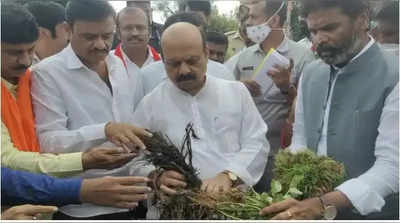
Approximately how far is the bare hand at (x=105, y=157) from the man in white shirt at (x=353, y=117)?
2.40ft

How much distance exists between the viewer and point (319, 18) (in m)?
2.36

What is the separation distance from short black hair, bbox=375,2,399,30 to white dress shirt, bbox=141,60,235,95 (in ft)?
3.40

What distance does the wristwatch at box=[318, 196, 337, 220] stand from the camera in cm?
211

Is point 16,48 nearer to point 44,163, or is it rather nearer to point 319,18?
point 44,163

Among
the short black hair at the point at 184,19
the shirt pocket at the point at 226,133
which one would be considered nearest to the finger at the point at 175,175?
the shirt pocket at the point at 226,133

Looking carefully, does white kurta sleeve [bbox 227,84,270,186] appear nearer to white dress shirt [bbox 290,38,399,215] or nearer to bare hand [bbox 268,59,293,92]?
white dress shirt [bbox 290,38,399,215]

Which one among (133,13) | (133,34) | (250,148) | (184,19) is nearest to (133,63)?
(133,34)

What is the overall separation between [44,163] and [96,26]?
0.78m

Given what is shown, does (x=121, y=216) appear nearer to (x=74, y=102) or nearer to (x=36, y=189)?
(x=36, y=189)

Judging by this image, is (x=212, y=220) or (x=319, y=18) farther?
(x=319, y=18)

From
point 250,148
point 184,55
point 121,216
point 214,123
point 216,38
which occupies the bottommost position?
point 121,216

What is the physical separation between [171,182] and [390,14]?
1.92 meters

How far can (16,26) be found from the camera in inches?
92.4

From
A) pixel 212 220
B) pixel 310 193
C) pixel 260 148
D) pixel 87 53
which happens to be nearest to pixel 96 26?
pixel 87 53
